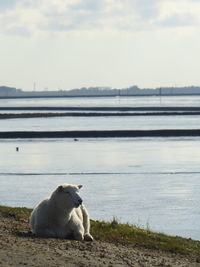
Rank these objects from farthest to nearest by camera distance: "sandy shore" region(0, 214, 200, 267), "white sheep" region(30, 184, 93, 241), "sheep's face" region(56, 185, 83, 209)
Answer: "white sheep" region(30, 184, 93, 241), "sheep's face" region(56, 185, 83, 209), "sandy shore" region(0, 214, 200, 267)

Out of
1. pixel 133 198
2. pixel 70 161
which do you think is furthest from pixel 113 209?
pixel 70 161

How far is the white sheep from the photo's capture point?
12.5m

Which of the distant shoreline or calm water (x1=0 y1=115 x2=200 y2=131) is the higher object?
the distant shoreline

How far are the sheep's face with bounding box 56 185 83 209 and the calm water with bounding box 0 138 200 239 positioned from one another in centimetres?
520

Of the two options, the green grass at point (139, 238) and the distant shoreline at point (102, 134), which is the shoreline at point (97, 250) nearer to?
the green grass at point (139, 238)

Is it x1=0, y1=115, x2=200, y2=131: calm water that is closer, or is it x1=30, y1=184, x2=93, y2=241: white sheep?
x1=30, y1=184, x2=93, y2=241: white sheep

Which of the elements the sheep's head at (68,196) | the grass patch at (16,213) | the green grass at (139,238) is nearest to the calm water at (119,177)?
the green grass at (139,238)

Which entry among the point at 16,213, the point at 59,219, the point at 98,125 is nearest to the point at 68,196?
the point at 59,219

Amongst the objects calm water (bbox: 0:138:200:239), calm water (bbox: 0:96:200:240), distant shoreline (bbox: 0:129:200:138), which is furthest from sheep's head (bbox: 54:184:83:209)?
distant shoreline (bbox: 0:129:200:138)

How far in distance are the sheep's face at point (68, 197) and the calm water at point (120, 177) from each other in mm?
5199

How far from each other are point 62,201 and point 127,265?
208 cm

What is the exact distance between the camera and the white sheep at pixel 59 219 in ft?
41.1

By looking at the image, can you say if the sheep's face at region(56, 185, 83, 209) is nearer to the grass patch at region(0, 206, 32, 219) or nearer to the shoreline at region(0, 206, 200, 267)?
the shoreline at region(0, 206, 200, 267)

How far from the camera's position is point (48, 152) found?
45344 mm
